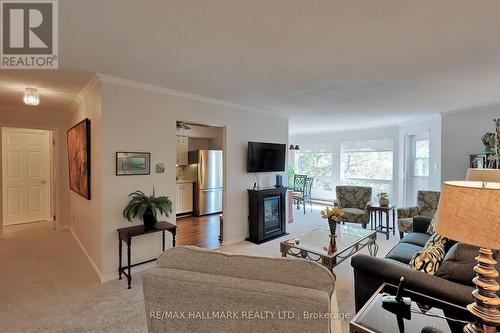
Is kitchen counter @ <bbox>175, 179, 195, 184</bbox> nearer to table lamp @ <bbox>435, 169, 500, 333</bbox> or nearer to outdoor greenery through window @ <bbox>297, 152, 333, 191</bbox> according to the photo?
outdoor greenery through window @ <bbox>297, 152, 333, 191</bbox>

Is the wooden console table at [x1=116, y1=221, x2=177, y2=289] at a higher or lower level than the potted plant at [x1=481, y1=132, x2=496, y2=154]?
lower

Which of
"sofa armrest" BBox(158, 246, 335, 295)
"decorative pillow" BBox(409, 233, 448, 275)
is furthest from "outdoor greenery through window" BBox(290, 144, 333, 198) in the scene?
"sofa armrest" BBox(158, 246, 335, 295)

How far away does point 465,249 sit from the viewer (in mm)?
1674

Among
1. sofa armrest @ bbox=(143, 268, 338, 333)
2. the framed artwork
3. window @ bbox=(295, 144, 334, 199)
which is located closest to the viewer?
sofa armrest @ bbox=(143, 268, 338, 333)

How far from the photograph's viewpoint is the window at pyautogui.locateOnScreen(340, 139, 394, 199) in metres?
6.97

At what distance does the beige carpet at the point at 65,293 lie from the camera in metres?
2.14

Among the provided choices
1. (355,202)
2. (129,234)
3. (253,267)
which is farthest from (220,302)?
(355,202)

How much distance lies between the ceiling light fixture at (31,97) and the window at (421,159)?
7.16 m

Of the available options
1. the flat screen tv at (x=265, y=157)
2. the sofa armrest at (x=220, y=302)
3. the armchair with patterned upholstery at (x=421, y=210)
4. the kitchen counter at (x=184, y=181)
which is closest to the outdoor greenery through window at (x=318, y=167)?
the flat screen tv at (x=265, y=157)

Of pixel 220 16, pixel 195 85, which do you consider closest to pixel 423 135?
pixel 195 85

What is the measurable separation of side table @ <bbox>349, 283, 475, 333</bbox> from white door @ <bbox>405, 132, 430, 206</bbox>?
15.7ft

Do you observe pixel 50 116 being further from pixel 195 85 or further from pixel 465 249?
pixel 465 249

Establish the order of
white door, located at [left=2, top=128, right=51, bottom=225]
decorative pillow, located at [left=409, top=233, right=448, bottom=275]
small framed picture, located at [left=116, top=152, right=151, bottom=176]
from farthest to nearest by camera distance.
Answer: white door, located at [left=2, top=128, right=51, bottom=225] → small framed picture, located at [left=116, top=152, right=151, bottom=176] → decorative pillow, located at [left=409, top=233, right=448, bottom=275]

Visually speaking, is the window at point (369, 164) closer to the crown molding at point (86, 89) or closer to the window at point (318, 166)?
the window at point (318, 166)
